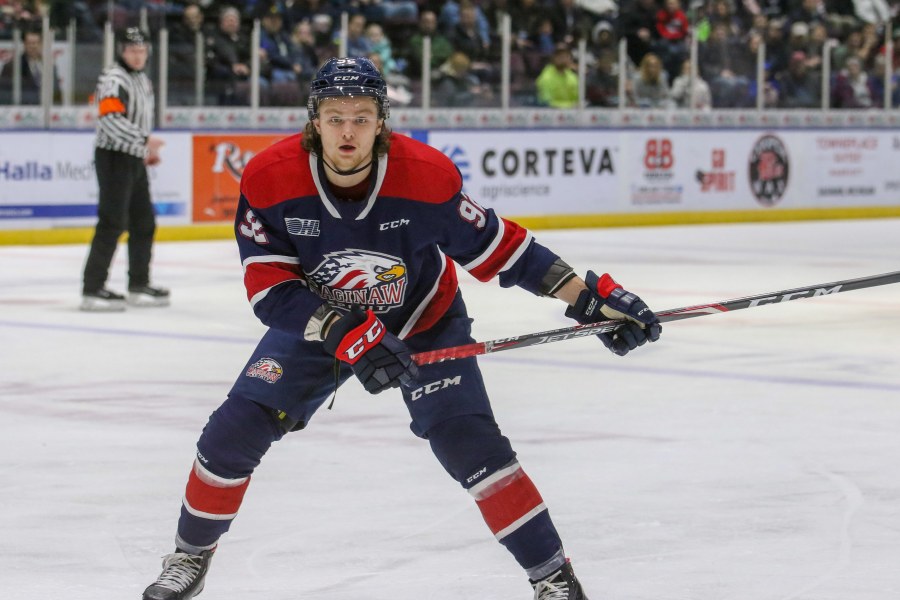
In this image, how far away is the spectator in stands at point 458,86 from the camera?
12.6 m

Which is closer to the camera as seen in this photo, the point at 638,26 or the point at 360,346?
the point at 360,346

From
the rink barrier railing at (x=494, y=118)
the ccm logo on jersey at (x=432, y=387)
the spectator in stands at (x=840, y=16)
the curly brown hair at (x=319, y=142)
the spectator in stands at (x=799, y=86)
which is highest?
the spectator in stands at (x=840, y=16)

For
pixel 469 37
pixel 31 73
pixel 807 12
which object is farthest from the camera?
pixel 807 12

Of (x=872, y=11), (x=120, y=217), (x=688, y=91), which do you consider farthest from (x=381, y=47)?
(x=872, y=11)

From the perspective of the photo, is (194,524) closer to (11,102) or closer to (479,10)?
(11,102)

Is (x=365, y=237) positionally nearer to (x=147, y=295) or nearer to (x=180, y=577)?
(x=180, y=577)

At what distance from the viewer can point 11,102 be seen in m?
10.6

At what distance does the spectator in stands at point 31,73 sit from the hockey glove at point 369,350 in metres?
8.40

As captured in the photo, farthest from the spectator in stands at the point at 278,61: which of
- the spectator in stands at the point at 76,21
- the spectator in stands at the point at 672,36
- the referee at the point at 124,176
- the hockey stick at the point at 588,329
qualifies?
the hockey stick at the point at 588,329

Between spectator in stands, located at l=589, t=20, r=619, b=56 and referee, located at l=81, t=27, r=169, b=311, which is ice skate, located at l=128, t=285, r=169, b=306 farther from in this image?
spectator in stands, located at l=589, t=20, r=619, b=56

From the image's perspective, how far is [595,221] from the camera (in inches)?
511

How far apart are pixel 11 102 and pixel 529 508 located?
28.0 feet

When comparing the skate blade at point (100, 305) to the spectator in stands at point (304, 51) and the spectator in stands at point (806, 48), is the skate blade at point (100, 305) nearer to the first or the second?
the spectator in stands at point (304, 51)

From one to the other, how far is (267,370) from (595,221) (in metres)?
10.2
